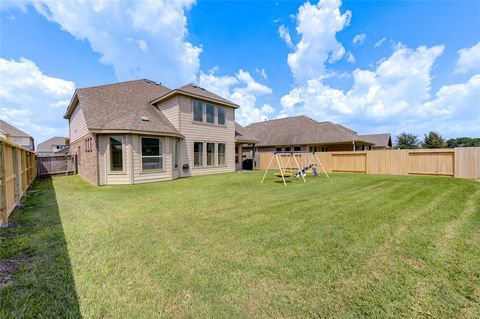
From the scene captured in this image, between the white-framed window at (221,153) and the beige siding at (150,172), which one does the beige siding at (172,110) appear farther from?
the white-framed window at (221,153)

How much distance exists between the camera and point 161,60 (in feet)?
53.4

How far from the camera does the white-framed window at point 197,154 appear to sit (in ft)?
45.8

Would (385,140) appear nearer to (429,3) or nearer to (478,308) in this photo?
(429,3)

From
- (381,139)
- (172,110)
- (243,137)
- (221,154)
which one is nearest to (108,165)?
(172,110)

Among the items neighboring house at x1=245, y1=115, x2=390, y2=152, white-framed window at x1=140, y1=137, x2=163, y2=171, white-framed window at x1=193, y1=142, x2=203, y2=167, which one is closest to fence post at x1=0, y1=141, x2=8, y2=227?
white-framed window at x1=140, y1=137, x2=163, y2=171

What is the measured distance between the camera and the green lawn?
214 cm

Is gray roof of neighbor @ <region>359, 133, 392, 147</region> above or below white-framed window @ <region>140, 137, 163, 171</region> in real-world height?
above

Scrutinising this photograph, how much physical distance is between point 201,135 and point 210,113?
189 centimetres

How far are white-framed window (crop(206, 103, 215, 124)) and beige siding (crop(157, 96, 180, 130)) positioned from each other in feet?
7.45

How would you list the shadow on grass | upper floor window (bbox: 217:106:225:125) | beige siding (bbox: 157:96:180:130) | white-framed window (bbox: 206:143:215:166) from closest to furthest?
the shadow on grass < beige siding (bbox: 157:96:180:130) < white-framed window (bbox: 206:143:215:166) < upper floor window (bbox: 217:106:225:125)

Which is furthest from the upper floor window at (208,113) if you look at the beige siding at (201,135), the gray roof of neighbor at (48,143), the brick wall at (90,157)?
the gray roof of neighbor at (48,143)

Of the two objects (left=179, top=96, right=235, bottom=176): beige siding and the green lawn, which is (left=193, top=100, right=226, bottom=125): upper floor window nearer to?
(left=179, top=96, right=235, bottom=176): beige siding

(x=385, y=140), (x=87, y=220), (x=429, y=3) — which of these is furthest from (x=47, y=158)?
(x=385, y=140)

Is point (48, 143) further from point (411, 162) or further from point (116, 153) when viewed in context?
point (411, 162)
